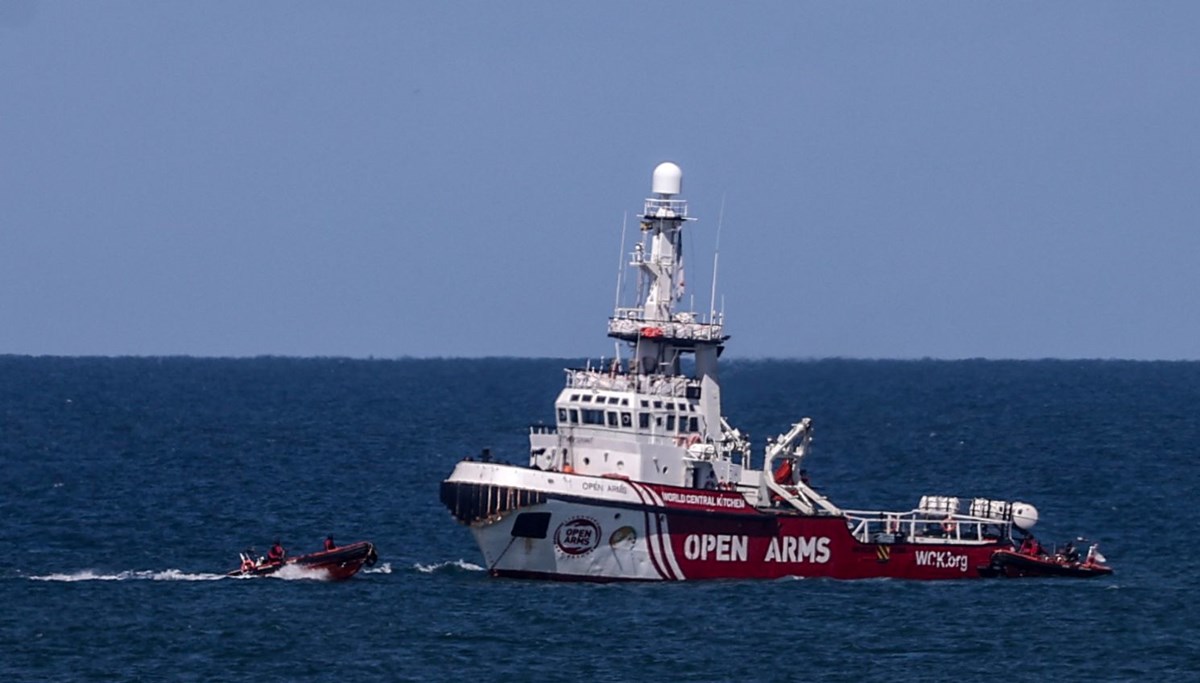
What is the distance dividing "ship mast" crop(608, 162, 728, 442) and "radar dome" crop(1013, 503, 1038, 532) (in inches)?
408

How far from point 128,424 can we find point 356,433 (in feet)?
57.4

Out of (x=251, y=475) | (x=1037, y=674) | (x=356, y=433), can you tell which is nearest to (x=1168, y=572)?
(x=1037, y=674)

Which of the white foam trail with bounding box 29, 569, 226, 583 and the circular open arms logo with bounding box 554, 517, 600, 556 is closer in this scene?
the circular open arms logo with bounding box 554, 517, 600, 556

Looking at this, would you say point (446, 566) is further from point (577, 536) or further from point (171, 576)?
point (171, 576)

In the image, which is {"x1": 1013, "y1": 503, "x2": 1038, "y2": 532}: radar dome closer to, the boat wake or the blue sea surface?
the blue sea surface

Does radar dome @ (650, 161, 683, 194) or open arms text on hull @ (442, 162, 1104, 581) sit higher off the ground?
radar dome @ (650, 161, 683, 194)

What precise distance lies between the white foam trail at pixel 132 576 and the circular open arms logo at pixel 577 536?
10389mm

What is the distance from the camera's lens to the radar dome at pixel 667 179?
71188 mm

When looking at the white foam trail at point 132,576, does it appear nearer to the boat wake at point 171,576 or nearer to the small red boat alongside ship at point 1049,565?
the boat wake at point 171,576

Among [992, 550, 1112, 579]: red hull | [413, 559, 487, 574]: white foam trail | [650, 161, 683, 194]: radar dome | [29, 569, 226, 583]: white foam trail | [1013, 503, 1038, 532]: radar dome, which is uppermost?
[650, 161, 683, 194]: radar dome

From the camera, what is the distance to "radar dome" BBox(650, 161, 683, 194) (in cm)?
7119

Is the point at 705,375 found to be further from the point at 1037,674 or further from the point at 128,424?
the point at 128,424

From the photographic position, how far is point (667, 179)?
71.2m

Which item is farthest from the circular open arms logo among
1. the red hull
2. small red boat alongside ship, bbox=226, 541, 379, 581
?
the red hull
